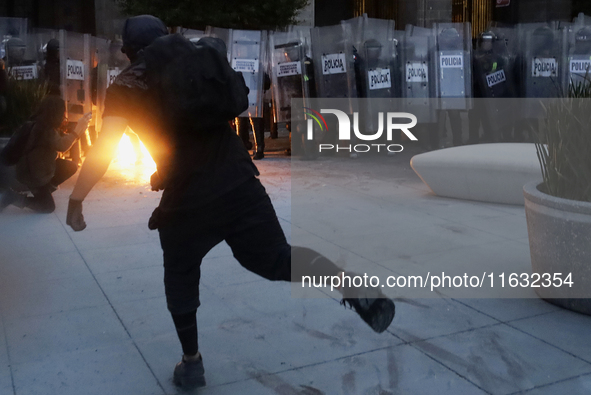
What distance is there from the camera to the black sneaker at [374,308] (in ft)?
9.02

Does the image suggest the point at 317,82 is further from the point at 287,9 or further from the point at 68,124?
the point at 287,9

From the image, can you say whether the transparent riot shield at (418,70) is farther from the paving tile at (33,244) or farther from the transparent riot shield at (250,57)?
the paving tile at (33,244)

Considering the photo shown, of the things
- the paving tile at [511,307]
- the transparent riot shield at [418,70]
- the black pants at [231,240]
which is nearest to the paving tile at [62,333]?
the black pants at [231,240]

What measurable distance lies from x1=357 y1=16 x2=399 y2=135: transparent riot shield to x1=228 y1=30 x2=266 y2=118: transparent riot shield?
1.61 metres

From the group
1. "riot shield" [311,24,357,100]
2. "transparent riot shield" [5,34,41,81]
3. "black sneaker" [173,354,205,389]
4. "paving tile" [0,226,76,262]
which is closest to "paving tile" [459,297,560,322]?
"black sneaker" [173,354,205,389]

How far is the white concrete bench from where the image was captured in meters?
6.71

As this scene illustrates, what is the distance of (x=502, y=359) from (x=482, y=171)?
12.6ft

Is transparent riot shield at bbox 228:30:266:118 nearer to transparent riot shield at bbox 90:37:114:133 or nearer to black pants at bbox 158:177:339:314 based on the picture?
transparent riot shield at bbox 90:37:114:133

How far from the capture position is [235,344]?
12.0ft

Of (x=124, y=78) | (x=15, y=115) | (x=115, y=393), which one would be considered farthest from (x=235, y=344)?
(x=15, y=115)

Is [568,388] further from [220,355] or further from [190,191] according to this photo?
[190,191]

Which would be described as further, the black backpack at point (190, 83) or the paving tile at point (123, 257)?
the paving tile at point (123, 257)

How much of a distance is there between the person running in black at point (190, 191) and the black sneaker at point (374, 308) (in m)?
0.07

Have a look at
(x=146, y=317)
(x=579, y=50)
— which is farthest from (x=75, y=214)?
(x=579, y=50)
